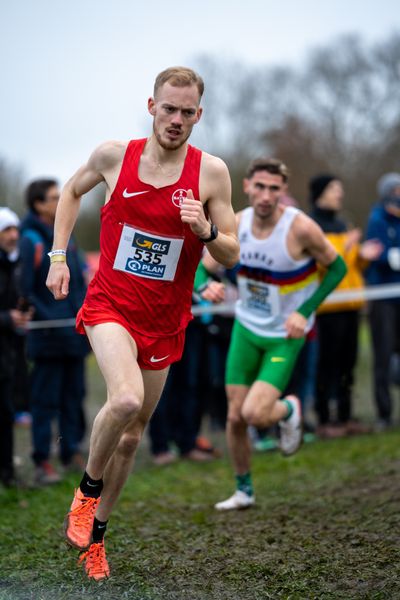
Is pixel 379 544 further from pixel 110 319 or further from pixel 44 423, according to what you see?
pixel 44 423

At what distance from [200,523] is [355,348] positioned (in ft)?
16.2

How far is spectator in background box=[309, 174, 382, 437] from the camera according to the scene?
1091 cm

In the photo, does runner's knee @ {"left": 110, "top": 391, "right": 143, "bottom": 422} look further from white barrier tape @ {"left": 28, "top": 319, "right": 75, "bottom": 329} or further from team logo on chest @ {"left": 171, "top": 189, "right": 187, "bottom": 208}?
white barrier tape @ {"left": 28, "top": 319, "right": 75, "bottom": 329}

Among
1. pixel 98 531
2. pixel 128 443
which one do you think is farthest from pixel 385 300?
pixel 98 531

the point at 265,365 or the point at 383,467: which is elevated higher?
the point at 265,365

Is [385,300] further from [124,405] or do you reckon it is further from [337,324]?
[124,405]

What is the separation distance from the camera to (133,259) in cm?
534

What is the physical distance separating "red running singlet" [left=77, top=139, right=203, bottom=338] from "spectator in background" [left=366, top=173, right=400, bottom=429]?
20.2 ft

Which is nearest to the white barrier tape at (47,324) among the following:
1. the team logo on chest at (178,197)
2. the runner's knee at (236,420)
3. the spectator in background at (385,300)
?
the runner's knee at (236,420)

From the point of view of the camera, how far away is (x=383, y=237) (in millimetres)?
11188

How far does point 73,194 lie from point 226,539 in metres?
2.42

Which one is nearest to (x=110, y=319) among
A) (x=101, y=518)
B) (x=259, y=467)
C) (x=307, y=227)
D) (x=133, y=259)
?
(x=133, y=259)

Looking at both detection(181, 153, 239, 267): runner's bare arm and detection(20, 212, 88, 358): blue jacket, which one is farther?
detection(20, 212, 88, 358): blue jacket

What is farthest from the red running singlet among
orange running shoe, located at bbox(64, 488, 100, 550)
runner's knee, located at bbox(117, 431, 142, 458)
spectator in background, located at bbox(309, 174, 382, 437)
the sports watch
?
spectator in background, located at bbox(309, 174, 382, 437)
